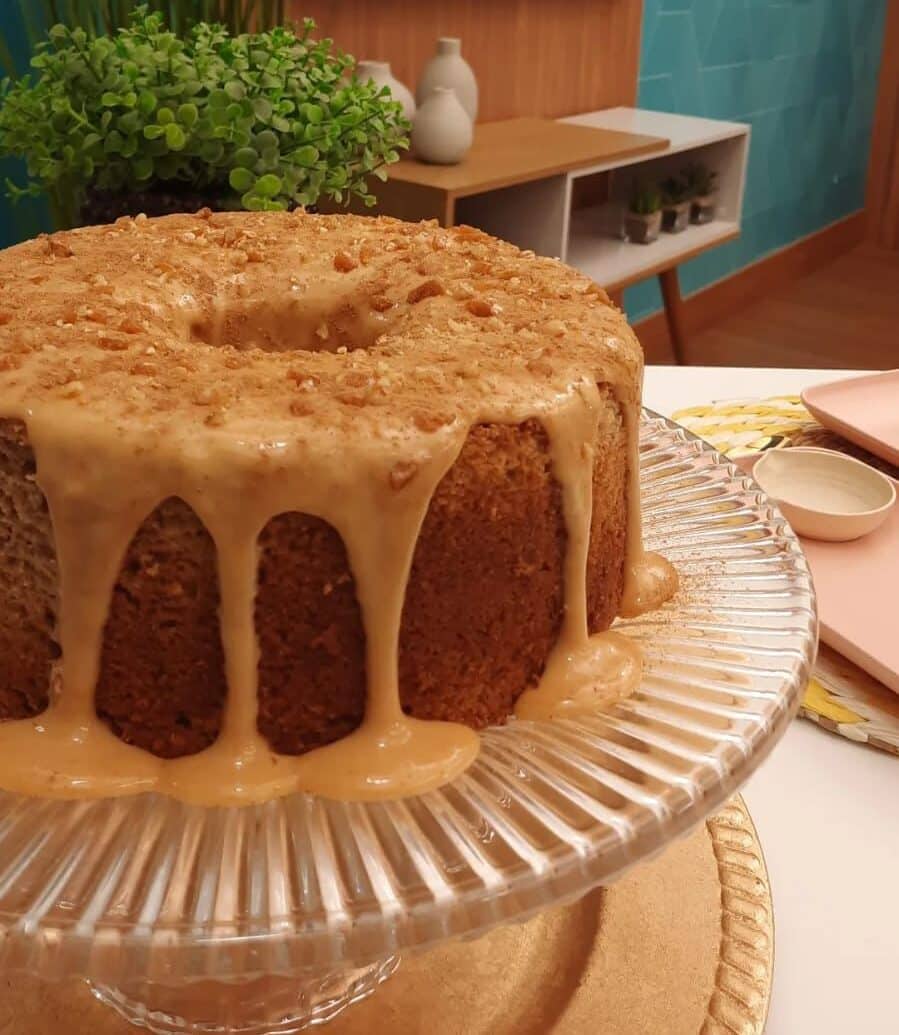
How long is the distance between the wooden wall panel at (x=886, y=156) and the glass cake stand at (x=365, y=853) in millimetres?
5156

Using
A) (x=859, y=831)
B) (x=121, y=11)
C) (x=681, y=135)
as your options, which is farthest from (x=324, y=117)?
(x=681, y=135)

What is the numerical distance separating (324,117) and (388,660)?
85 cm

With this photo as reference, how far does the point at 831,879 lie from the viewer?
0.76 meters

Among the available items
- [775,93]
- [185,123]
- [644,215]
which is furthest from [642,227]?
[185,123]

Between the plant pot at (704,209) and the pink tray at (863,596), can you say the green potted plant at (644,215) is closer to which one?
the plant pot at (704,209)

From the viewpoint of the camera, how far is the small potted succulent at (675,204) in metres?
3.32

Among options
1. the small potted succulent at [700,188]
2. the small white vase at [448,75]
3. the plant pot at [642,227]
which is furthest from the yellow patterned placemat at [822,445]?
the small potted succulent at [700,188]

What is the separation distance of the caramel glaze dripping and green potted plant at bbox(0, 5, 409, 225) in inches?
26.8

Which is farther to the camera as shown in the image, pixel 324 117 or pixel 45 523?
pixel 324 117

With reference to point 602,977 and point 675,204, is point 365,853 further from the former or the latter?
point 675,204

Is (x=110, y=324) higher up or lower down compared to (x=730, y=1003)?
higher up

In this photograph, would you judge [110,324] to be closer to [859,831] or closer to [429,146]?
[859,831]

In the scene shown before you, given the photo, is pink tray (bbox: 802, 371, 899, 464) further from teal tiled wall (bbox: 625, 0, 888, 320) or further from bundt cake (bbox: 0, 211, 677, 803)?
teal tiled wall (bbox: 625, 0, 888, 320)

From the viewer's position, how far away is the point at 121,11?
155 centimetres
